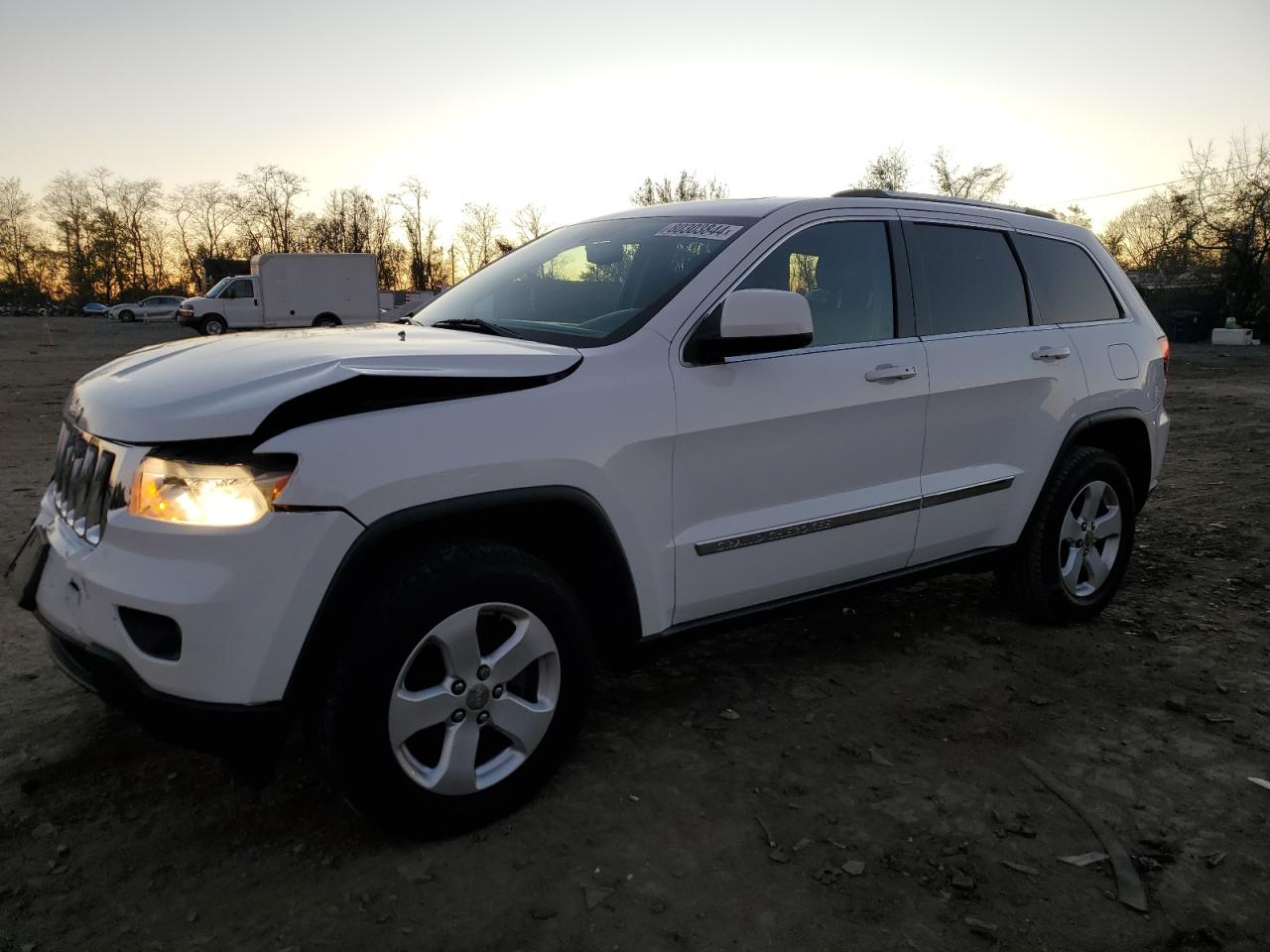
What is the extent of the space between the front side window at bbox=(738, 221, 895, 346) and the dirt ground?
4.74ft

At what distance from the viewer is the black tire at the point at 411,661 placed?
2316 mm

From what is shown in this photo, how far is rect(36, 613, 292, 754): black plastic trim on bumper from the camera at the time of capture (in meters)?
2.20

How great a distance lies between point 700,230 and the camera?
334cm

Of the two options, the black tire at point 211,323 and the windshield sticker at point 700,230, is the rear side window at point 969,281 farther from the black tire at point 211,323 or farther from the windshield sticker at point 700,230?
the black tire at point 211,323

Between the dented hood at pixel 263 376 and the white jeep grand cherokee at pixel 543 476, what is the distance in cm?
1

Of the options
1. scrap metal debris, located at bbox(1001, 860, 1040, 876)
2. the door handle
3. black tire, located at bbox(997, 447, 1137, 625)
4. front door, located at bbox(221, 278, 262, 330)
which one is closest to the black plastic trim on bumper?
scrap metal debris, located at bbox(1001, 860, 1040, 876)

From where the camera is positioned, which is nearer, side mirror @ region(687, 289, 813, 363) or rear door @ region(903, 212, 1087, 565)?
side mirror @ region(687, 289, 813, 363)

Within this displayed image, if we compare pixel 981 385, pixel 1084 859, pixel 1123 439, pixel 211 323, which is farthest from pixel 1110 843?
pixel 211 323

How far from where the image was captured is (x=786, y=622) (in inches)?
173

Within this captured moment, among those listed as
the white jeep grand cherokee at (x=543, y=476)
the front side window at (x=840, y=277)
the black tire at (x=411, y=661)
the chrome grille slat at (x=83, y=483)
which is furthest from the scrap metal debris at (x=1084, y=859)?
the chrome grille slat at (x=83, y=483)

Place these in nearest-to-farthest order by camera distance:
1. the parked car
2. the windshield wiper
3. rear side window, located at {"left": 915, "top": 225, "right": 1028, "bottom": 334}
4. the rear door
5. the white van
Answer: the windshield wiper, the rear door, rear side window, located at {"left": 915, "top": 225, "right": 1028, "bottom": 334}, the white van, the parked car

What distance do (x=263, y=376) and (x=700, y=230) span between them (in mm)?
1676

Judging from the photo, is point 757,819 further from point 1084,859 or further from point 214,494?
point 214,494

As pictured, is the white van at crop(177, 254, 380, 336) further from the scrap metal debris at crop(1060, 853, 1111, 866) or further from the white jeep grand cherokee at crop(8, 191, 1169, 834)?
the scrap metal debris at crop(1060, 853, 1111, 866)
